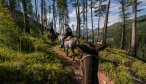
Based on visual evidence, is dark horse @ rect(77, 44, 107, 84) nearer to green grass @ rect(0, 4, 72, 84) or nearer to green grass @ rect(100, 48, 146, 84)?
green grass @ rect(0, 4, 72, 84)

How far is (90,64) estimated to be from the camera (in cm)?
478

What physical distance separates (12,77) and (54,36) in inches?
947

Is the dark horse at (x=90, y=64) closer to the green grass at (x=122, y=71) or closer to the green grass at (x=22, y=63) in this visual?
the green grass at (x=22, y=63)

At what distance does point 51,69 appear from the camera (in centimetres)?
1377

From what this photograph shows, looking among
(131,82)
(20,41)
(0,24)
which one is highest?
(0,24)

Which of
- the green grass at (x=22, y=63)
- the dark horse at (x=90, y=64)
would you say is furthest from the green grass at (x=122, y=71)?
the dark horse at (x=90, y=64)

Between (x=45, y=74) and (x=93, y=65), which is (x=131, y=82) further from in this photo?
(x=93, y=65)

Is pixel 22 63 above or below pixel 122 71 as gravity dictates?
above

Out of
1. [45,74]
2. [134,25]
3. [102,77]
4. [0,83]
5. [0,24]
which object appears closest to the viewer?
[0,83]

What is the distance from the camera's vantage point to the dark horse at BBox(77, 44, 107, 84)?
180 inches

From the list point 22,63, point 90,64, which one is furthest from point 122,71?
point 90,64

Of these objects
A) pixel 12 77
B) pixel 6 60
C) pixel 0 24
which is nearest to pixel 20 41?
pixel 0 24

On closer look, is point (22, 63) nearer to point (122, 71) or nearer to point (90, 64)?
point (122, 71)

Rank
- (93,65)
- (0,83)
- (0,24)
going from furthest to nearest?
(0,24) → (0,83) → (93,65)
